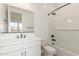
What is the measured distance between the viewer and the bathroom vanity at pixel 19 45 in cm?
131

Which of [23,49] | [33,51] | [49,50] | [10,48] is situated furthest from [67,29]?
[10,48]

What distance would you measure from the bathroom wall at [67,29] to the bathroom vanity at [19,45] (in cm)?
58

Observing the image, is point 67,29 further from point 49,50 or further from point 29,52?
point 29,52

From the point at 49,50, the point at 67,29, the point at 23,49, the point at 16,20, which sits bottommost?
the point at 49,50

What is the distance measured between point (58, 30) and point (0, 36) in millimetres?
1235

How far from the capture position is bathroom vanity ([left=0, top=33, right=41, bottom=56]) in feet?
4.28

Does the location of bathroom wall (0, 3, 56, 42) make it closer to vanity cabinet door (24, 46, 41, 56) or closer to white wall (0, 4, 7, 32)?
vanity cabinet door (24, 46, 41, 56)

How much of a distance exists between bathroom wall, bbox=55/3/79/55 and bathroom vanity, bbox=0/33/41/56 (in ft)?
1.91

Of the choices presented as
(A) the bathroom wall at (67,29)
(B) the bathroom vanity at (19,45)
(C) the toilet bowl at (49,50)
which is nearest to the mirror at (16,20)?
(B) the bathroom vanity at (19,45)

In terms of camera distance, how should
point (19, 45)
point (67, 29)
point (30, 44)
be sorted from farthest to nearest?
1. point (67, 29)
2. point (30, 44)
3. point (19, 45)

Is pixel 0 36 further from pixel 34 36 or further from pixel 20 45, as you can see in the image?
pixel 34 36

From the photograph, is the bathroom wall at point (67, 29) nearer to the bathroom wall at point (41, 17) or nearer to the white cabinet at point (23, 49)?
the bathroom wall at point (41, 17)

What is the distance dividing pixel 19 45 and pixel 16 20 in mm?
479

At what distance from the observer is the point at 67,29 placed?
205cm
